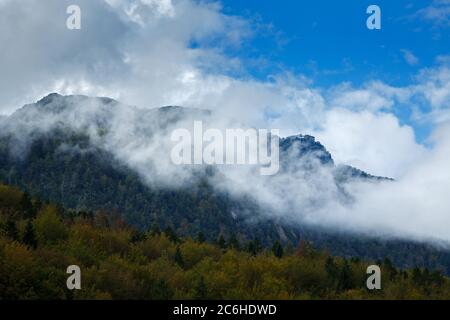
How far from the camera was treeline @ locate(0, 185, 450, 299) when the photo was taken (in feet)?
56.1

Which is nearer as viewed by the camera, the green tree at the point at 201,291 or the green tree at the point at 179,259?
the green tree at the point at 201,291

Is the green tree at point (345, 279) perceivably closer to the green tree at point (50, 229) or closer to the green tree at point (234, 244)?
the green tree at point (50, 229)

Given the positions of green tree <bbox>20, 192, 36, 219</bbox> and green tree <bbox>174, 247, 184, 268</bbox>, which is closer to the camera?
green tree <bbox>174, 247, 184, 268</bbox>

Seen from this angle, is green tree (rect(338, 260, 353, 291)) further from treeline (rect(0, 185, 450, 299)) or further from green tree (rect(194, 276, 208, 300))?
green tree (rect(194, 276, 208, 300))

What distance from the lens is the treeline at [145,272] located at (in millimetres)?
17109

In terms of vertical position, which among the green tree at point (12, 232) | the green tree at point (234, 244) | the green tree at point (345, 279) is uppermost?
the green tree at point (12, 232)

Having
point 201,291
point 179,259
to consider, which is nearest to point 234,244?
point 179,259

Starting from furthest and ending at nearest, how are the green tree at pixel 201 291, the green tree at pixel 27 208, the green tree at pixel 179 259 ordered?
1. the green tree at pixel 27 208
2. the green tree at pixel 179 259
3. the green tree at pixel 201 291

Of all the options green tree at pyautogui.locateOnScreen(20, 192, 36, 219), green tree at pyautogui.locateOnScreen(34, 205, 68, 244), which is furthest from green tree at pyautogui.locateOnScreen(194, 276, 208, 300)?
green tree at pyautogui.locateOnScreen(20, 192, 36, 219)

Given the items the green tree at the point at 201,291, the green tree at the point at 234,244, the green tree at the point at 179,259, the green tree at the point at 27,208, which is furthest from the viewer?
the green tree at the point at 234,244

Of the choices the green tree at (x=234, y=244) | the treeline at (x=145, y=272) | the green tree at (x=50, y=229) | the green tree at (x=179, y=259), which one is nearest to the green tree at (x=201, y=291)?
the treeline at (x=145, y=272)
